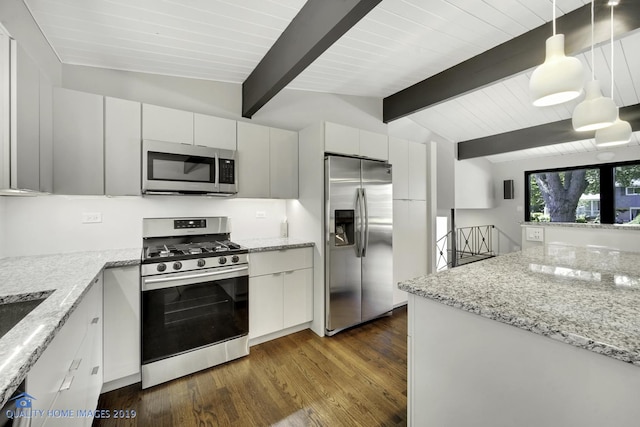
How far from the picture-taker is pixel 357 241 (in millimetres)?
2879

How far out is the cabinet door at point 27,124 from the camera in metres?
1.36

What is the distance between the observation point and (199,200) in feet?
8.79

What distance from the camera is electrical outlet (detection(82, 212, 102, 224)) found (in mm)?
2232

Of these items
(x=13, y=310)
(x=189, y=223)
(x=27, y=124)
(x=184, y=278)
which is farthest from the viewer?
(x=189, y=223)

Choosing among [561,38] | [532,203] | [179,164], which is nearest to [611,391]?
[561,38]

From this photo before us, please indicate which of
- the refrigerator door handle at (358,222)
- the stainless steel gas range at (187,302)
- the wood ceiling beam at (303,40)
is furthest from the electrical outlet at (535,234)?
the stainless steel gas range at (187,302)

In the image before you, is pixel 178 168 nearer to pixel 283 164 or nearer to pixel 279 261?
pixel 283 164

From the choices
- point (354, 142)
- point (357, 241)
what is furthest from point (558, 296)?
point (354, 142)

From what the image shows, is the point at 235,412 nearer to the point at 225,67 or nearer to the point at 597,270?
the point at 597,270

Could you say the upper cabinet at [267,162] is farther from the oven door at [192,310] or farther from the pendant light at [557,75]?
the pendant light at [557,75]

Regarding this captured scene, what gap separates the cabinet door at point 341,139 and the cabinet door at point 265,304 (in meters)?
1.42

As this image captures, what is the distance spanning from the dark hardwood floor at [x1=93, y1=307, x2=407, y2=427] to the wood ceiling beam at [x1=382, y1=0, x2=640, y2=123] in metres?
2.80

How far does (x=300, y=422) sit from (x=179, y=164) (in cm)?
213

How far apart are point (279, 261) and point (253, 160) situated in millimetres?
1047
